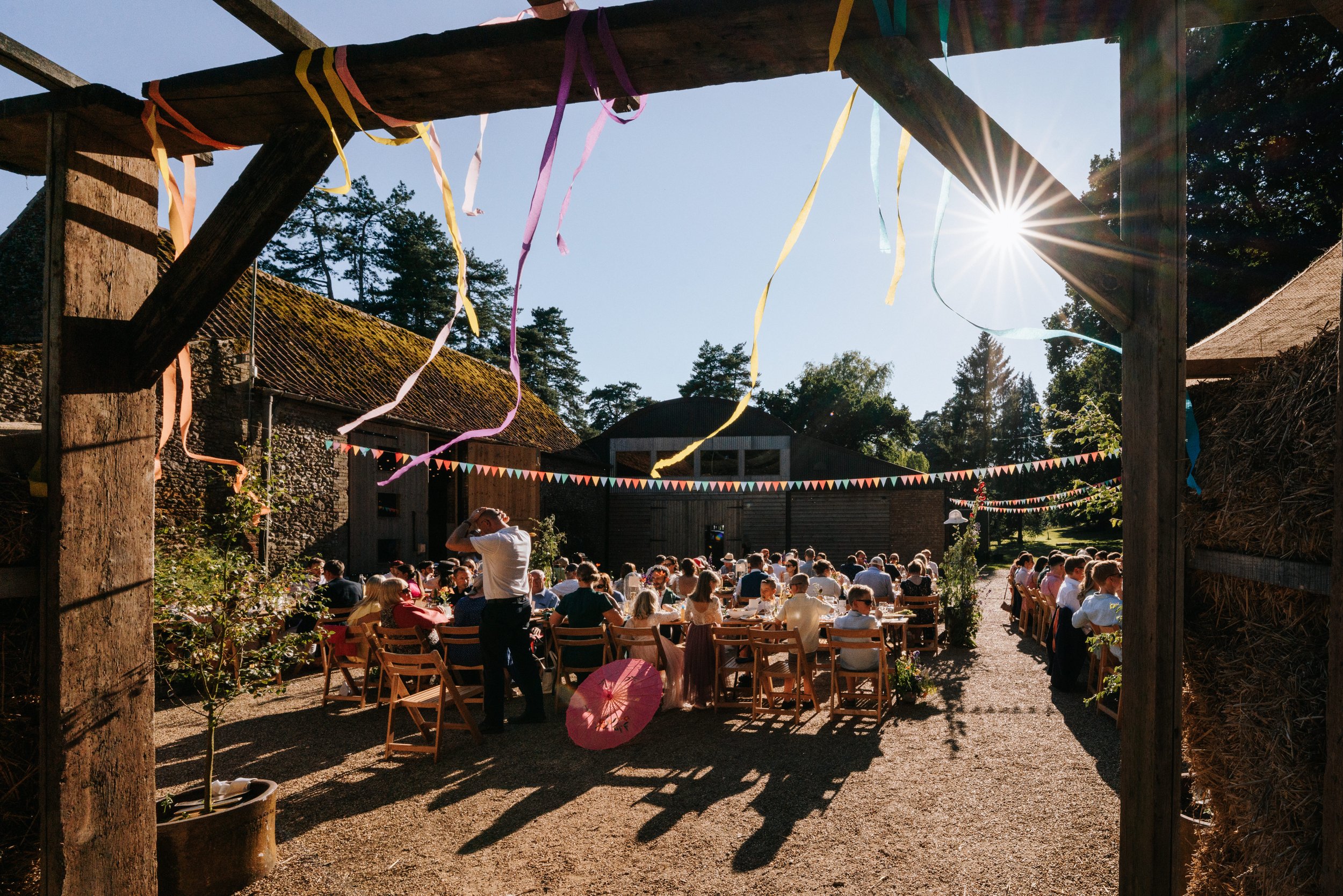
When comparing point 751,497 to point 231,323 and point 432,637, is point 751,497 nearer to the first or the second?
point 231,323

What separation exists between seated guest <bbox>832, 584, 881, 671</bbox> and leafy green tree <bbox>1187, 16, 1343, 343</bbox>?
13.1 m

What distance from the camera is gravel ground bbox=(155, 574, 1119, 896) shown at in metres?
3.81

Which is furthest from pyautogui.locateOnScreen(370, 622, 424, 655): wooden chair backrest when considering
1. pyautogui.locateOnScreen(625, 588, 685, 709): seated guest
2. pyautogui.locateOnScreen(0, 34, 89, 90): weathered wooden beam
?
pyautogui.locateOnScreen(0, 34, 89, 90): weathered wooden beam

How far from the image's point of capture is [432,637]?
22.9 feet

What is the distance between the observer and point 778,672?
7.10 meters

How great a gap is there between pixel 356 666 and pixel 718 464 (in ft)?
59.9

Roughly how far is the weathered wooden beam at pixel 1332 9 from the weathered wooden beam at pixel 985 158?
0.65m

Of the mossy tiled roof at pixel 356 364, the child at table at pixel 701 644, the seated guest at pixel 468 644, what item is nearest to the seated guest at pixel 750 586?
the child at table at pixel 701 644

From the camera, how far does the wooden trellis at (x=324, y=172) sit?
2.21 metres

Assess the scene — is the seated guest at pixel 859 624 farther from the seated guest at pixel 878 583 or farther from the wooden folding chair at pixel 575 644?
the seated guest at pixel 878 583

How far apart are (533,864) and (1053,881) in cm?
255

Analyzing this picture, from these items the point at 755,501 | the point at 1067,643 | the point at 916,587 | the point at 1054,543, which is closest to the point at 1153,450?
the point at 1067,643

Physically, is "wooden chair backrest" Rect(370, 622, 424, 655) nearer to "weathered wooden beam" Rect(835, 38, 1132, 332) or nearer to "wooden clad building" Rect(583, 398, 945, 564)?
"weathered wooden beam" Rect(835, 38, 1132, 332)

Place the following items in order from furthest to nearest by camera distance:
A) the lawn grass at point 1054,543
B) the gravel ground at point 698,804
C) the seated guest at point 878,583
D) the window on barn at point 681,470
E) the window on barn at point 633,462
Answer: the lawn grass at point 1054,543, the window on barn at point 633,462, the window on barn at point 681,470, the seated guest at point 878,583, the gravel ground at point 698,804
